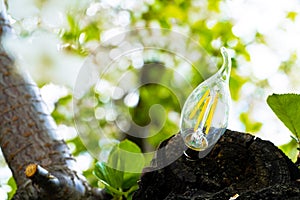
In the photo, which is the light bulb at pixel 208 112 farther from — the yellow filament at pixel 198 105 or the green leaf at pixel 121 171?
the green leaf at pixel 121 171

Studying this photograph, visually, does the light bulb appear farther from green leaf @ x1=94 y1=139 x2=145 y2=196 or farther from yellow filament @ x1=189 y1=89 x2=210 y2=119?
green leaf @ x1=94 y1=139 x2=145 y2=196

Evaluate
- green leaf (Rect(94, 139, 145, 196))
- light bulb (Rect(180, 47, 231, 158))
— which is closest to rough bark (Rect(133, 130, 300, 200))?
light bulb (Rect(180, 47, 231, 158))

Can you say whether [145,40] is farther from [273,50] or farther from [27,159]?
[273,50]

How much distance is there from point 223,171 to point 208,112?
93 mm

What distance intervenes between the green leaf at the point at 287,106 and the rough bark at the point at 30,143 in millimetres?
279

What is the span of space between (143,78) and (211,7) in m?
0.84

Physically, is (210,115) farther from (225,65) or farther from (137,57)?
(137,57)

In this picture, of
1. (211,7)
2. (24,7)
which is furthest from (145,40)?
(211,7)

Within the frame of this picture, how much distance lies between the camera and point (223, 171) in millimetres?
536

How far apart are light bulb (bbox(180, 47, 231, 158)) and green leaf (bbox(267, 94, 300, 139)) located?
0.06 m

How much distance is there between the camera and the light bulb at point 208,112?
57 centimetres

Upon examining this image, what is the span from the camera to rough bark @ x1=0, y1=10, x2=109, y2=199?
→ 2.27ft

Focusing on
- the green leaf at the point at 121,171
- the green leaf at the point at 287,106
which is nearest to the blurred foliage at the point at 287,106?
the green leaf at the point at 287,106

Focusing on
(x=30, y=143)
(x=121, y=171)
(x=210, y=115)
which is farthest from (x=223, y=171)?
(x=30, y=143)
